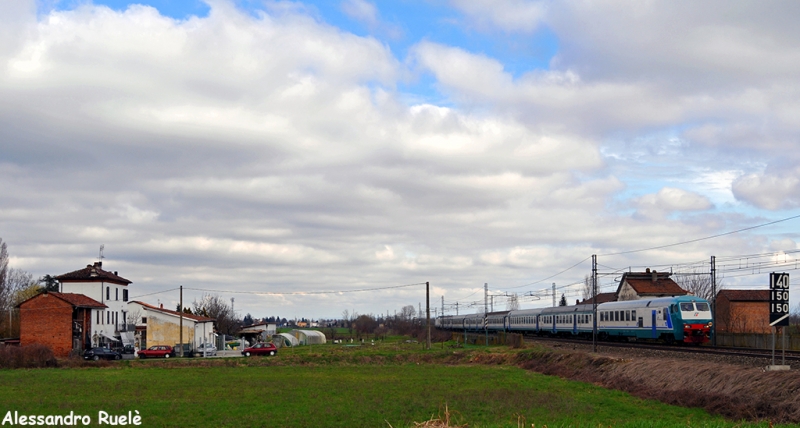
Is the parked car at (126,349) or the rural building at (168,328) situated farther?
the rural building at (168,328)

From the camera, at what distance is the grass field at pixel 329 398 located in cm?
2548

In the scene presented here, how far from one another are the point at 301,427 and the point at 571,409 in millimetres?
10422

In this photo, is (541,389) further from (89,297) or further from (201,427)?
(89,297)

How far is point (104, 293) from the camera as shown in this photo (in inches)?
3223

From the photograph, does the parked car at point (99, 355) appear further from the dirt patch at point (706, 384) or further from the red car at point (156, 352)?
the dirt patch at point (706, 384)

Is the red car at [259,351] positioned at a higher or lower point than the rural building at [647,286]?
lower

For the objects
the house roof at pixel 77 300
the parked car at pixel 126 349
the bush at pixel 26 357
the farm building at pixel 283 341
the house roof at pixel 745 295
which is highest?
the house roof at pixel 77 300

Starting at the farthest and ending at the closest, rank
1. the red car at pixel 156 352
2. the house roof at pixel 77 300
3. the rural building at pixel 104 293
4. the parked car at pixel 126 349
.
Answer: the rural building at pixel 104 293
the parked car at pixel 126 349
the house roof at pixel 77 300
the red car at pixel 156 352

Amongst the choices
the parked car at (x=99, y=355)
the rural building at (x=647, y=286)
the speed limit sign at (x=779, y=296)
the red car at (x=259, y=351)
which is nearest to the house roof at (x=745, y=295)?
the rural building at (x=647, y=286)

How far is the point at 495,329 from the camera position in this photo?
10500cm

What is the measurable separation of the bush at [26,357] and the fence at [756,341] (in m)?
49.3

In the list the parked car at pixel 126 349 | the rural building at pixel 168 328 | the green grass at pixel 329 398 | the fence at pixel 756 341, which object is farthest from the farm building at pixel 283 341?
the fence at pixel 756 341

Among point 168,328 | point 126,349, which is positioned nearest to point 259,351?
point 168,328

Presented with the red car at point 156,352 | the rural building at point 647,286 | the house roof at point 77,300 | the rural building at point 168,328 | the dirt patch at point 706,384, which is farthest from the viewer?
the rural building at point 647,286
